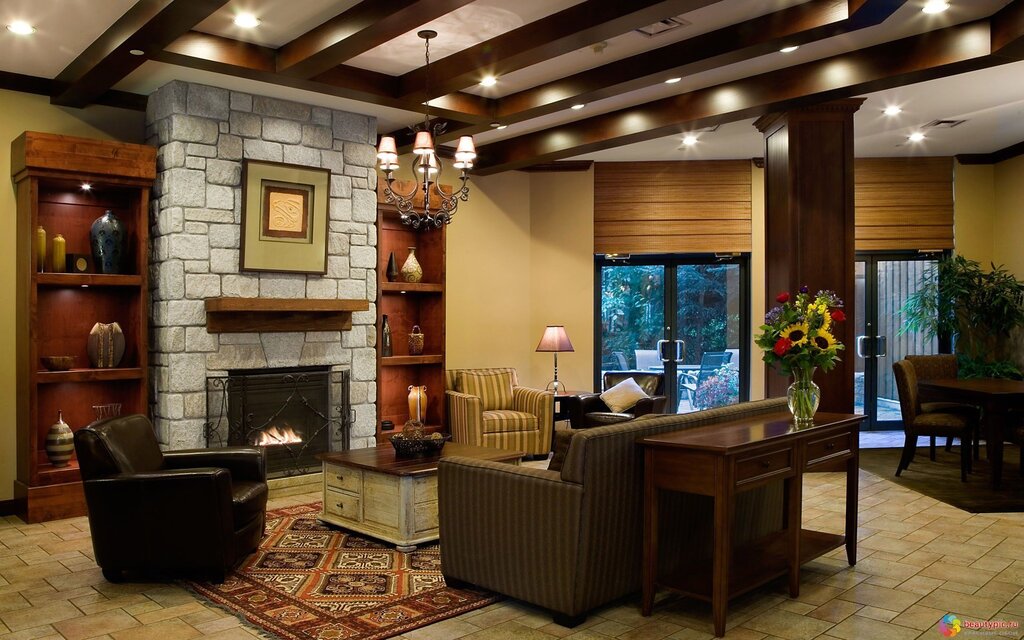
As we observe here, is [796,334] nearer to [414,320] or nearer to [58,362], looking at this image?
[414,320]

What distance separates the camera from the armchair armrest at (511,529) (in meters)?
3.46

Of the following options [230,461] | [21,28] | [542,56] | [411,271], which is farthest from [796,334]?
[21,28]

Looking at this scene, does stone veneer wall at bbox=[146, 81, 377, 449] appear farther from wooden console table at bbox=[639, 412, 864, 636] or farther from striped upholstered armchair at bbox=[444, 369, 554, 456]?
wooden console table at bbox=[639, 412, 864, 636]

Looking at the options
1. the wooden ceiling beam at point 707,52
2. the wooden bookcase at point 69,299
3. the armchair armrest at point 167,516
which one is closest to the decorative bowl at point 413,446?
the armchair armrest at point 167,516

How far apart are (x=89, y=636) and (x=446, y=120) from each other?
484 cm

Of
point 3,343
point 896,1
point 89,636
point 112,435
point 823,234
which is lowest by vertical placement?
point 89,636

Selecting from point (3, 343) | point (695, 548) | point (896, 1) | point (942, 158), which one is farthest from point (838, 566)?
point (942, 158)

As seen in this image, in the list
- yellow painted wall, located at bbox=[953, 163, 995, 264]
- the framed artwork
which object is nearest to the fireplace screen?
the framed artwork

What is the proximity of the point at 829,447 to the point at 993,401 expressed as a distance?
274 cm

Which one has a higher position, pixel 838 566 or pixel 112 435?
pixel 112 435

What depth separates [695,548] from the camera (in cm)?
399

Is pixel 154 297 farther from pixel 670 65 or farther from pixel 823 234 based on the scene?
pixel 823 234

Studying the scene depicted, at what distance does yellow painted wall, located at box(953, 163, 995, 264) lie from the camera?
9039mm

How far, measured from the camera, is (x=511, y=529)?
3.65 meters
